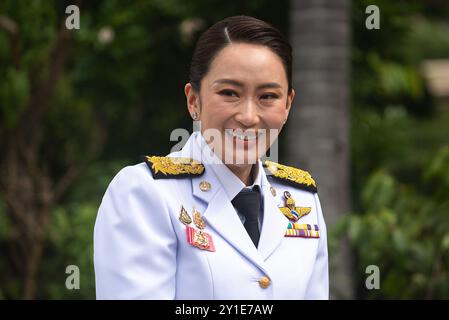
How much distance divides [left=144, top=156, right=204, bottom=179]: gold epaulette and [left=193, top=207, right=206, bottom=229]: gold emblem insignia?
11 cm

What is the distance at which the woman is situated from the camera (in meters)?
1.89

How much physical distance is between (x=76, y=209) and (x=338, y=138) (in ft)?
7.80

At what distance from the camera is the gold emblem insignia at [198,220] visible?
6.54ft

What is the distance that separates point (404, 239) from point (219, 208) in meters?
2.85

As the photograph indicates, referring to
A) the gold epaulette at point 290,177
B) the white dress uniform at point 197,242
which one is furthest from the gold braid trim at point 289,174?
the white dress uniform at point 197,242

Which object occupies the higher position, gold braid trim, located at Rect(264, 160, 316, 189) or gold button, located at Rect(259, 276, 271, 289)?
gold braid trim, located at Rect(264, 160, 316, 189)

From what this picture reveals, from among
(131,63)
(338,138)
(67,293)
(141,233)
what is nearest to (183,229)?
(141,233)

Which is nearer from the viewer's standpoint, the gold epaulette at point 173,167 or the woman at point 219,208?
the woman at point 219,208

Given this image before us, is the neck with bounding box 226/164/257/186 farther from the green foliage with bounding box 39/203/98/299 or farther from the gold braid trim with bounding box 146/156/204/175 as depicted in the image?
the green foliage with bounding box 39/203/98/299

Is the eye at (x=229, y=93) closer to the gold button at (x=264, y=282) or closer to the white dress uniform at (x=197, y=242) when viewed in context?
the white dress uniform at (x=197, y=242)

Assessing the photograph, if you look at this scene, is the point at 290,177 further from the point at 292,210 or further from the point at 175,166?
the point at 175,166
